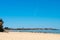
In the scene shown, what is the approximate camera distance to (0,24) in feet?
114

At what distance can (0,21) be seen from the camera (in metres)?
35.6

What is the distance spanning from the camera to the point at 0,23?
3441 cm

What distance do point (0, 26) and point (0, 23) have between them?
3.05ft

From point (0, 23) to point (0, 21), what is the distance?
1.28m

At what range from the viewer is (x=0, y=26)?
35.0 meters

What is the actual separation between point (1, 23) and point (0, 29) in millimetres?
1610

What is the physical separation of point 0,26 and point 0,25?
13.5 inches

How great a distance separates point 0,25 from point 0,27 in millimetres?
713

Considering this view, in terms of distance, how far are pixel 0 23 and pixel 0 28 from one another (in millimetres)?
1485

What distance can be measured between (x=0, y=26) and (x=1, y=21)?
120 cm

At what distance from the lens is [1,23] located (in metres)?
34.6

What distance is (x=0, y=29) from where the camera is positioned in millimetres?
35375

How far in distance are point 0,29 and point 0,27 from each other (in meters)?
0.46

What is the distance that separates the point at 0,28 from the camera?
35.3 metres
